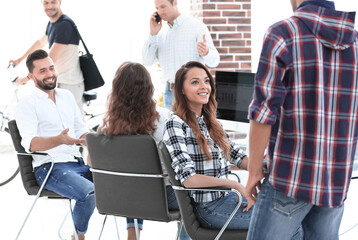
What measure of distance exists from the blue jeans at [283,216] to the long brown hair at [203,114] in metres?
0.85

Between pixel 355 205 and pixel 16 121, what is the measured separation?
271 cm

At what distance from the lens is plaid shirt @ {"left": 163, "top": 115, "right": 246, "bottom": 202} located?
2428 mm

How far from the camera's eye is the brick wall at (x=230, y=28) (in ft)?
17.1

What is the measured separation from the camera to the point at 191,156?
2543mm

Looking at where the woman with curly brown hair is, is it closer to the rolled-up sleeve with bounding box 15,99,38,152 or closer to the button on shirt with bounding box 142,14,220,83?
the rolled-up sleeve with bounding box 15,99,38,152

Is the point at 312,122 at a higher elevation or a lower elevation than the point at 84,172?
higher

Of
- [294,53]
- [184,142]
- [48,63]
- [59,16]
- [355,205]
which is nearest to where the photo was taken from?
[294,53]

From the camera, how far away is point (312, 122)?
1.63 m

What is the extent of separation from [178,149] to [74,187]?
95 cm

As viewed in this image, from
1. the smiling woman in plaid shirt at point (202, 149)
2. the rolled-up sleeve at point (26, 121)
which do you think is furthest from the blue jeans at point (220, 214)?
the rolled-up sleeve at point (26, 121)

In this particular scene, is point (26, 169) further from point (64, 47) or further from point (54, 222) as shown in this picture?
point (64, 47)

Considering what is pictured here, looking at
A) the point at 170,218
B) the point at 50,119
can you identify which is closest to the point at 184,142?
the point at 170,218

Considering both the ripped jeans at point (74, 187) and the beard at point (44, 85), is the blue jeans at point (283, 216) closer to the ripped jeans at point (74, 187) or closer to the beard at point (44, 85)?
the ripped jeans at point (74, 187)

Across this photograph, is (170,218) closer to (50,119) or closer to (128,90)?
(128,90)
